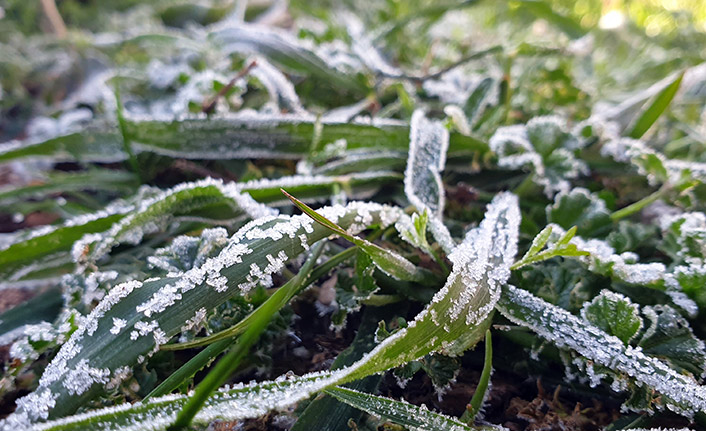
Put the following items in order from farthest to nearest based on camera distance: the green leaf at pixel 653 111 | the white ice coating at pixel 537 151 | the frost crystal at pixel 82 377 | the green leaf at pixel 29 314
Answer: the green leaf at pixel 653 111, the white ice coating at pixel 537 151, the green leaf at pixel 29 314, the frost crystal at pixel 82 377

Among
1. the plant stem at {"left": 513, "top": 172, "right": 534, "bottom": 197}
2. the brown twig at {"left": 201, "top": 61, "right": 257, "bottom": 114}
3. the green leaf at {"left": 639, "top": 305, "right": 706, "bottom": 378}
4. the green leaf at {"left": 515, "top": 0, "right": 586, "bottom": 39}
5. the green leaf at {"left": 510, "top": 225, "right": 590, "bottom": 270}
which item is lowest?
the green leaf at {"left": 639, "top": 305, "right": 706, "bottom": 378}

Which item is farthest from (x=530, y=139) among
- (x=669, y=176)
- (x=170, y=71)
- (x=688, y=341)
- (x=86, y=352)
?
(x=170, y=71)

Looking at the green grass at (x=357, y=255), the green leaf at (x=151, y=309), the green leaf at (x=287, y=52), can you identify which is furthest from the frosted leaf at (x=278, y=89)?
the green leaf at (x=151, y=309)

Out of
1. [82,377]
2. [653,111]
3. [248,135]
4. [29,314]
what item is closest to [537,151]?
[653,111]

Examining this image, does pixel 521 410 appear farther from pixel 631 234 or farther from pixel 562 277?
pixel 631 234

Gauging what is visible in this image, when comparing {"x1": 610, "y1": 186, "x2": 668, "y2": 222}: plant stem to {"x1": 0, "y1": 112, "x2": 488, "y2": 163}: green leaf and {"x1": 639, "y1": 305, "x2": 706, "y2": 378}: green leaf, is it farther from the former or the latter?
{"x1": 0, "y1": 112, "x2": 488, "y2": 163}: green leaf

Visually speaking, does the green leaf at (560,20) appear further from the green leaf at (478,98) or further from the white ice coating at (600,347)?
the white ice coating at (600,347)

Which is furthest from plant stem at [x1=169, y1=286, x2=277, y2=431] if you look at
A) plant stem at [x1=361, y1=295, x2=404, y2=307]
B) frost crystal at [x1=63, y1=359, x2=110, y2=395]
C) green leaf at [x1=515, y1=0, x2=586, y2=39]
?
green leaf at [x1=515, y1=0, x2=586, y2=39]
